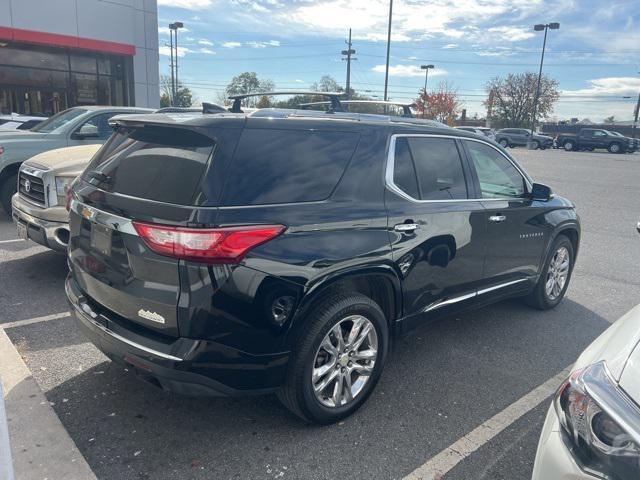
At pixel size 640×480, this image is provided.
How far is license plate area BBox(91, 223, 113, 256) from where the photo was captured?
2.86 metres

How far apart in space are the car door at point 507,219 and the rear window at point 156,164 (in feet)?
7.64

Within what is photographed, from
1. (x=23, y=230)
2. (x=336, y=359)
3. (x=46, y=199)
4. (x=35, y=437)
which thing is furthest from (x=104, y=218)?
(x=23, y=230)

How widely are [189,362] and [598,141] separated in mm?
48614

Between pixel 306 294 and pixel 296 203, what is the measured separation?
1.65ft

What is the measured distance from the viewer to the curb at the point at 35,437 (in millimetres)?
2553

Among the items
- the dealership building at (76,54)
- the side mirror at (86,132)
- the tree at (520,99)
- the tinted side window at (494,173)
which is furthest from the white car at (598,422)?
the tree at (520,99)

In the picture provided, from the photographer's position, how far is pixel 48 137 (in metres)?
7.97

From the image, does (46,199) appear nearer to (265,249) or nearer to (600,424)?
(265,249)

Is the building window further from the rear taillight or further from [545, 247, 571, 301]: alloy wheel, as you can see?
the rear taillight

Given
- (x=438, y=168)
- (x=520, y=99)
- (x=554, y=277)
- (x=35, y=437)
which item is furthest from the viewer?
(x=520, y=99)

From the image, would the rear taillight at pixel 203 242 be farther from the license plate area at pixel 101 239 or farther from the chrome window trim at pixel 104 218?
the license plate area at pixel 101 239

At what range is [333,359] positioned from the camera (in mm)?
3088

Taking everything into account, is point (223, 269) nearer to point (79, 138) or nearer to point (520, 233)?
point (520, 233)

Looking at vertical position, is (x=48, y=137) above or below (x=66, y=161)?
above
